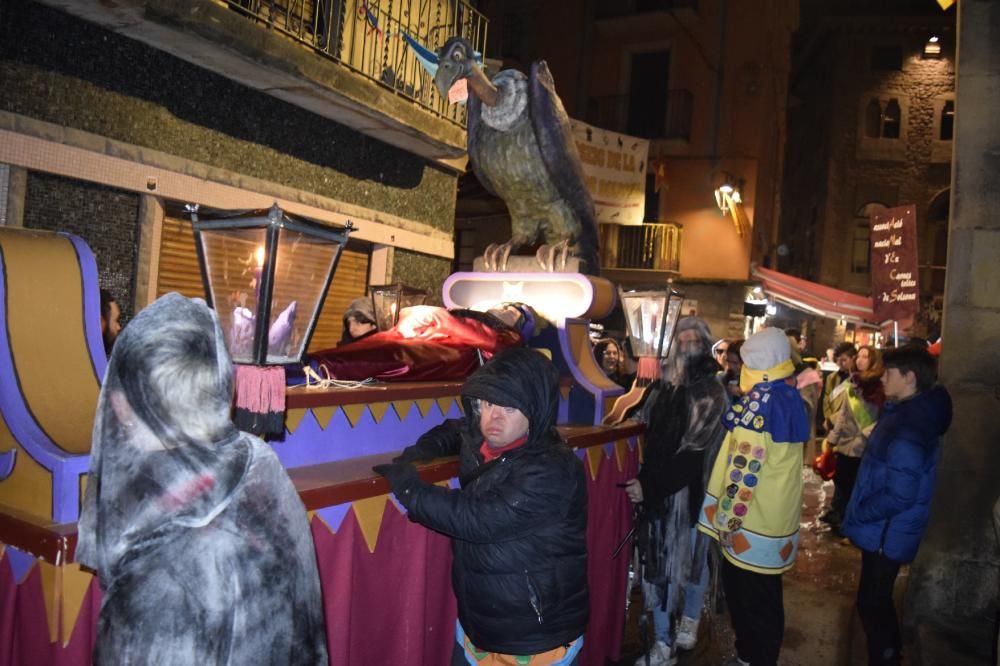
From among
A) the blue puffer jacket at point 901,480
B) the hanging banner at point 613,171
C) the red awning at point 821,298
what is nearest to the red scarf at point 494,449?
the blue puffer jacket at point 901,480

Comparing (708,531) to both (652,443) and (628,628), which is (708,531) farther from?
(628,628)

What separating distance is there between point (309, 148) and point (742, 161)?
15090 mm

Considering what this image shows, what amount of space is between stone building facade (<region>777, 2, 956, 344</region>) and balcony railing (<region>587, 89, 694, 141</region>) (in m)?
10.5

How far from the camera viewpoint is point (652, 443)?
457 cm

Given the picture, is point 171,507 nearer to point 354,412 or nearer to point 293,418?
point 293,418

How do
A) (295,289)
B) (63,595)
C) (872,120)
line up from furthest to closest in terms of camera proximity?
1. (872,120)
2. (295,289)
3. (63,595)

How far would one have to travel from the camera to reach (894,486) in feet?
13.1

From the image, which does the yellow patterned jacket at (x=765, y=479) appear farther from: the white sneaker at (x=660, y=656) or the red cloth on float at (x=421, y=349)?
the red cloth on float at (x=421, y=349)

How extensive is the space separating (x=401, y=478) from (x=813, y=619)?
4.37 metres

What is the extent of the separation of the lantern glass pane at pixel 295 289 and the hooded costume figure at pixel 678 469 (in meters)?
2.64

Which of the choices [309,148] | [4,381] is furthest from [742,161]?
[4,381]

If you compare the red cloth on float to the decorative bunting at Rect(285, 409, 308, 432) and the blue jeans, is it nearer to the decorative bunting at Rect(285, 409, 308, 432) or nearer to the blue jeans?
the decorative bunting at Rect(285, 409, 308, 432)

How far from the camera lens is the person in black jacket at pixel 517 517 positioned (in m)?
2.32

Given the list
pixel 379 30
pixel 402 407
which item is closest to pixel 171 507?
pixel 402 407
